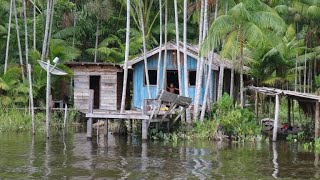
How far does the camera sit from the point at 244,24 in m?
22.5

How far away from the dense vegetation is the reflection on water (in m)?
2.99

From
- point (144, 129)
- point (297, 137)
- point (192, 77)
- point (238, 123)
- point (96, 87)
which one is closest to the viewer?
point (144, 129)

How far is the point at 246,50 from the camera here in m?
28.9

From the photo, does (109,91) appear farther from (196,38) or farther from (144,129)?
(196,38)

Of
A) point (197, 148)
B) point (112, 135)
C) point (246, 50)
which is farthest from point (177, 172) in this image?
point (246, 50)

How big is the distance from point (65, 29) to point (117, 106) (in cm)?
902

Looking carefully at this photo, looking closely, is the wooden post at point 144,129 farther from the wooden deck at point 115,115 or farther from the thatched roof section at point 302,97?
the thatched roof section at point 302,97

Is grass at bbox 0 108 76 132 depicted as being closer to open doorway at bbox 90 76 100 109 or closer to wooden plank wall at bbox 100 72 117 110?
wooden plank wall at bbox 100 72 117 110

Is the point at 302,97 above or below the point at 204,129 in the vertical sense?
above

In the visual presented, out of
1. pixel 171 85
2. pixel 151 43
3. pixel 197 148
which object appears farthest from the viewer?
pixel 151 43

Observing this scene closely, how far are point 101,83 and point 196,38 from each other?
1034cm

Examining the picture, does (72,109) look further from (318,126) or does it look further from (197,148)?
(318,126)

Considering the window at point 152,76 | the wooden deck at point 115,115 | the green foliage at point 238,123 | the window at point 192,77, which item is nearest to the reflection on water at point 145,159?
the wooden deck at point 115,115

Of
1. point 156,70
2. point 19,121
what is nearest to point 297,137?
point 156,70
